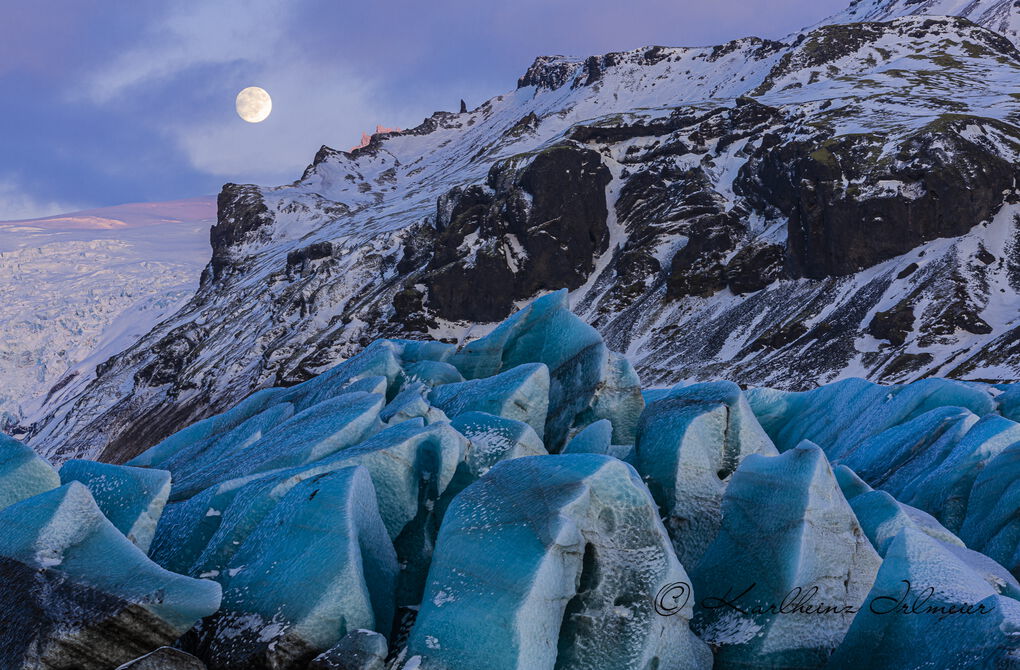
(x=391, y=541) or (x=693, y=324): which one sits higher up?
(x=391, y=541)

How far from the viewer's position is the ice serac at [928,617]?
12.1 meters

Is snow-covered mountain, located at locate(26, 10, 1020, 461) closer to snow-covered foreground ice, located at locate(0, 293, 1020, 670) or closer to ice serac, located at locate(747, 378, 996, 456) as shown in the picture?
ice serac, located at locate(747, 378, 996, 456)

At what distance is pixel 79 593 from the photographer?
41.3 feet

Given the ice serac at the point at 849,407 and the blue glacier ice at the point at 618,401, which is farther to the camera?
the ice serac at the point at 849,407

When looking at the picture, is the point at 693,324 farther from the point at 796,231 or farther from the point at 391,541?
the point at 391,541

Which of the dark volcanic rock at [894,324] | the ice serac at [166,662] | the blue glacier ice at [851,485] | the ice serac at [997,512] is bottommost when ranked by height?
the dark volcanic rock at [894,324]

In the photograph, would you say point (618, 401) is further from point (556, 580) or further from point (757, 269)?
point (757, 269)

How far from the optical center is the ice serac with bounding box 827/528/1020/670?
12.1m

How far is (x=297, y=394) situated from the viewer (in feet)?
93.4

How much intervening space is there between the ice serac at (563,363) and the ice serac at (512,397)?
119 centimetres

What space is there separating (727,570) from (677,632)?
2.49 metres

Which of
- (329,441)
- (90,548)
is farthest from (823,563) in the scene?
(90,548)

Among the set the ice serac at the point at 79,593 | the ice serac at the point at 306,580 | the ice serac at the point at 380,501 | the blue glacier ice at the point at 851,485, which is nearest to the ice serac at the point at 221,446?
the ice serac at the point at 380,501

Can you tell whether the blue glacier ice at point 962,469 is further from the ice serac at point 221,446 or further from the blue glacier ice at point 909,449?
the ice serac at point 221,446
